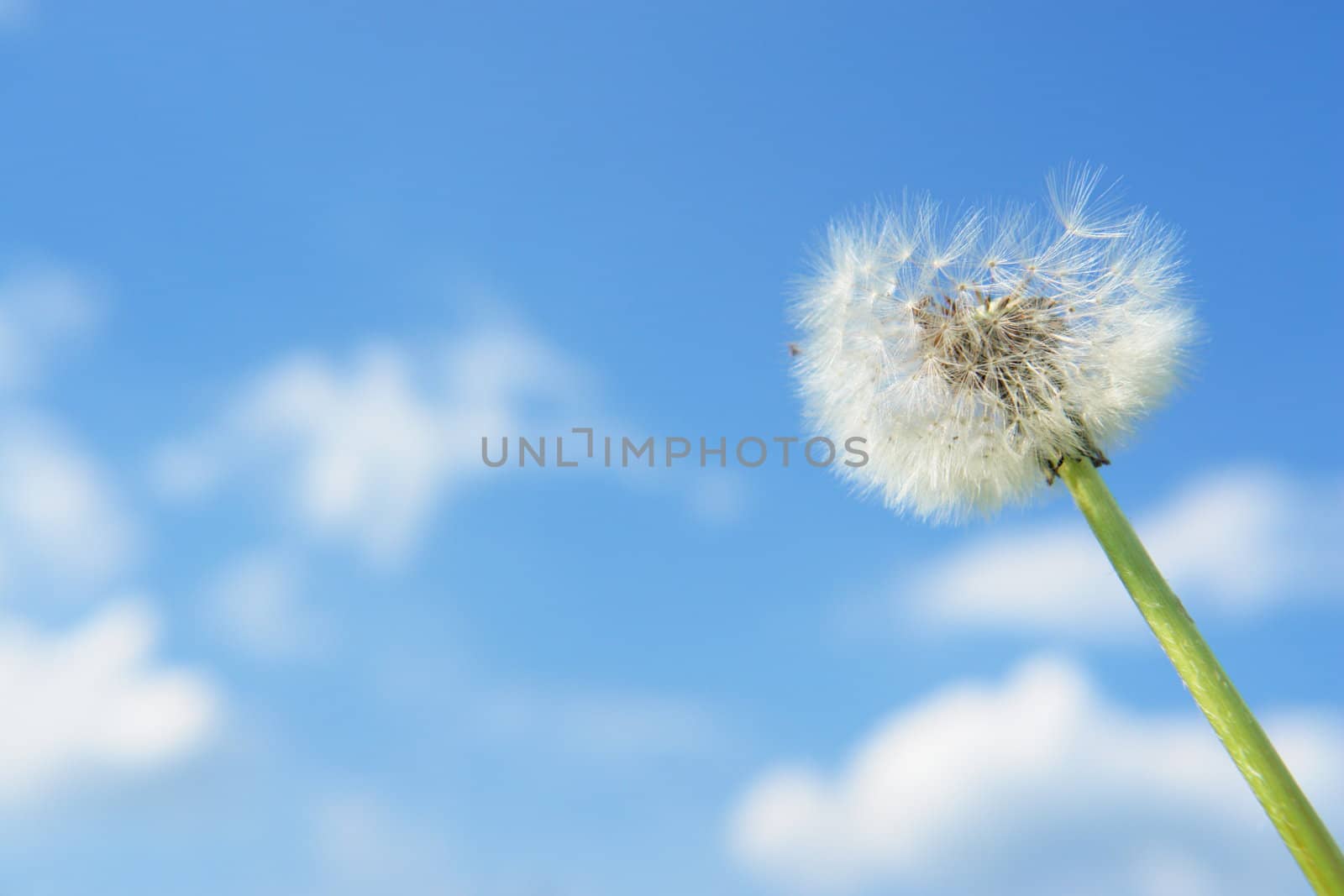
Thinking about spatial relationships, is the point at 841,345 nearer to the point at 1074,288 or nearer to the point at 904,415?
the point at 904,415

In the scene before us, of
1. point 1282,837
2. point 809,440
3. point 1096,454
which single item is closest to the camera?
point 1282,837

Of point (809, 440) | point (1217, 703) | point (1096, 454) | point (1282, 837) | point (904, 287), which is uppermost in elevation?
point (904, 287)

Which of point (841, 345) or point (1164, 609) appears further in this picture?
point (841, 345)

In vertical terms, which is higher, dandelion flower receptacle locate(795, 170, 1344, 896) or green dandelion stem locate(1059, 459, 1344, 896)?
dandelion flower receptacle locate(795, 170, 1344, 896)

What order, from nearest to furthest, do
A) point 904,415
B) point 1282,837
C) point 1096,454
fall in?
point 1282,837
point 1096,454
point 904,415

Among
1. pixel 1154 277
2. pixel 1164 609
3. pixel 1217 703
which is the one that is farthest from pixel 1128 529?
pixel 1154 277

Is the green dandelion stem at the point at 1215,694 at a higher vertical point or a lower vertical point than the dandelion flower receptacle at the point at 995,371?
lower

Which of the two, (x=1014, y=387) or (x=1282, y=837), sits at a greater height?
(x=1014, y=387)

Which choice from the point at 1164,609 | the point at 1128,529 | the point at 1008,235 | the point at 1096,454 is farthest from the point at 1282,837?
the point at 1008,235
